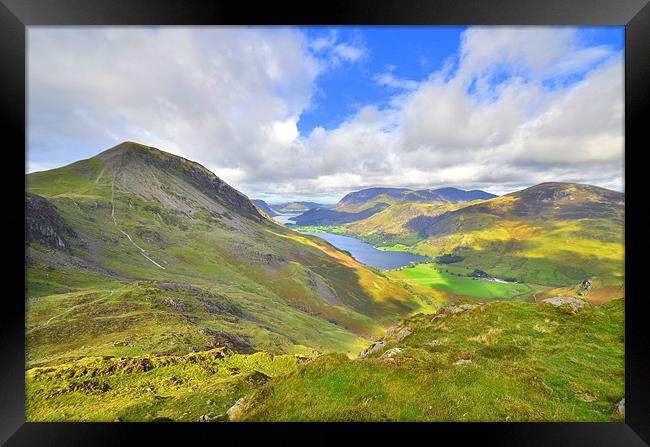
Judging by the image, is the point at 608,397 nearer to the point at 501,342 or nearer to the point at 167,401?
the point at 501,342

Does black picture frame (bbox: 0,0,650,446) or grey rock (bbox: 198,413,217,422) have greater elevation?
black picture frame (bbox: 0,0,650,446)

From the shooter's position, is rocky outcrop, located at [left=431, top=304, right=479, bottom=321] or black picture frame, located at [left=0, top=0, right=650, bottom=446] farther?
rocky outcrop, located at [left=431, top=304, right=479, bottom=321]

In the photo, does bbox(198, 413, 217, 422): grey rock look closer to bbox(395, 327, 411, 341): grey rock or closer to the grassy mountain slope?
bbox(395, 327, 411, 341): grey rock

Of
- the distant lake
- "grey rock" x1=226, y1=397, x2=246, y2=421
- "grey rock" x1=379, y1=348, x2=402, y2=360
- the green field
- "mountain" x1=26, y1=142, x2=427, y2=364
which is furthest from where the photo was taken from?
the distant lake

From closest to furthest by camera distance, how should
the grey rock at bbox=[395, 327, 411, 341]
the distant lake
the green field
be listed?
the grey rock at bbox=[395, 327, 411, 341]
the green field
the distant lake

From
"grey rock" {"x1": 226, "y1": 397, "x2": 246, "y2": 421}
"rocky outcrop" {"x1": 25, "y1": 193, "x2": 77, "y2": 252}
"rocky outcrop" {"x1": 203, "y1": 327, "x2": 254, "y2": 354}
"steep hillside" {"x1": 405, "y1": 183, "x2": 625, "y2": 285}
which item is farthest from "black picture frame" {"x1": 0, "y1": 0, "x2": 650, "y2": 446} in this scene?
"steep hillside" {"x1": 405, "y1": 183, "x2": 625, "y2": 285}

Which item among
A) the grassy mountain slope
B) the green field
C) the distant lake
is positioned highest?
the grassy mountain slope

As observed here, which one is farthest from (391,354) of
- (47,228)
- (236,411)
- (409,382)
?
(47,228)

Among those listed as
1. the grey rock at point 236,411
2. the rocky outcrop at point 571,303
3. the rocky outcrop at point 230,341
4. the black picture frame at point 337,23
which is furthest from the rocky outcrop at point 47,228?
the rocky outcrop at point 571,303
